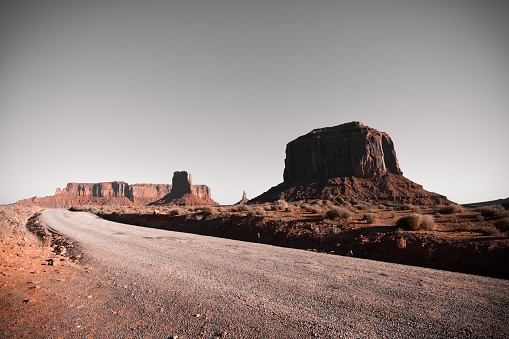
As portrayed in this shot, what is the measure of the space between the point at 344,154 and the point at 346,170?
20.9 ft

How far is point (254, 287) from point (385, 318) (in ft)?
8.65

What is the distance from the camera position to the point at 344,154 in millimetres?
79562

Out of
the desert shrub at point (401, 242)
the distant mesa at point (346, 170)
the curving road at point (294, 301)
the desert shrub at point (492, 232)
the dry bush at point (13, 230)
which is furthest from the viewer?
the distant mesa at point (346, 170)

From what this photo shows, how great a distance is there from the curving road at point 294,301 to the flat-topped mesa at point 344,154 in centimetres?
7411

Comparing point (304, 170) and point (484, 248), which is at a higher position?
point (304, 170)

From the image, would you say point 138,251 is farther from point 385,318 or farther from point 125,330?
point 385,318

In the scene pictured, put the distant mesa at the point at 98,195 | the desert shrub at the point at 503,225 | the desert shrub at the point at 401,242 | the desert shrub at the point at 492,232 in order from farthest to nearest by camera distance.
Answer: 1. the distant mesa at the point at 98,195
2. the desert shrub at the point at 503,225
3. the desert shrub at the point at 401,242
4. the desert shrub at the point at 492,232

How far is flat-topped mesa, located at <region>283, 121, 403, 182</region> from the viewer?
75188 millimetres

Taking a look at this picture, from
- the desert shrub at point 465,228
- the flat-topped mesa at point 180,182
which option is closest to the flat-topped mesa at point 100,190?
the flat-topped mesa at point 180,182

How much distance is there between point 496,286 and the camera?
5.52 m

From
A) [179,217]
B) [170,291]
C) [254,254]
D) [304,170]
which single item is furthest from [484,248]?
[304,170]

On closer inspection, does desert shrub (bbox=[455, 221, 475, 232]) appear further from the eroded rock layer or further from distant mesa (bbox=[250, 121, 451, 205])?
the eroded rock layer

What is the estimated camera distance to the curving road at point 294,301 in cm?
342

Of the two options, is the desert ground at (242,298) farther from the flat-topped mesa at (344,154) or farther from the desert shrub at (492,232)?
the flat-topped mesa at (344,154)
